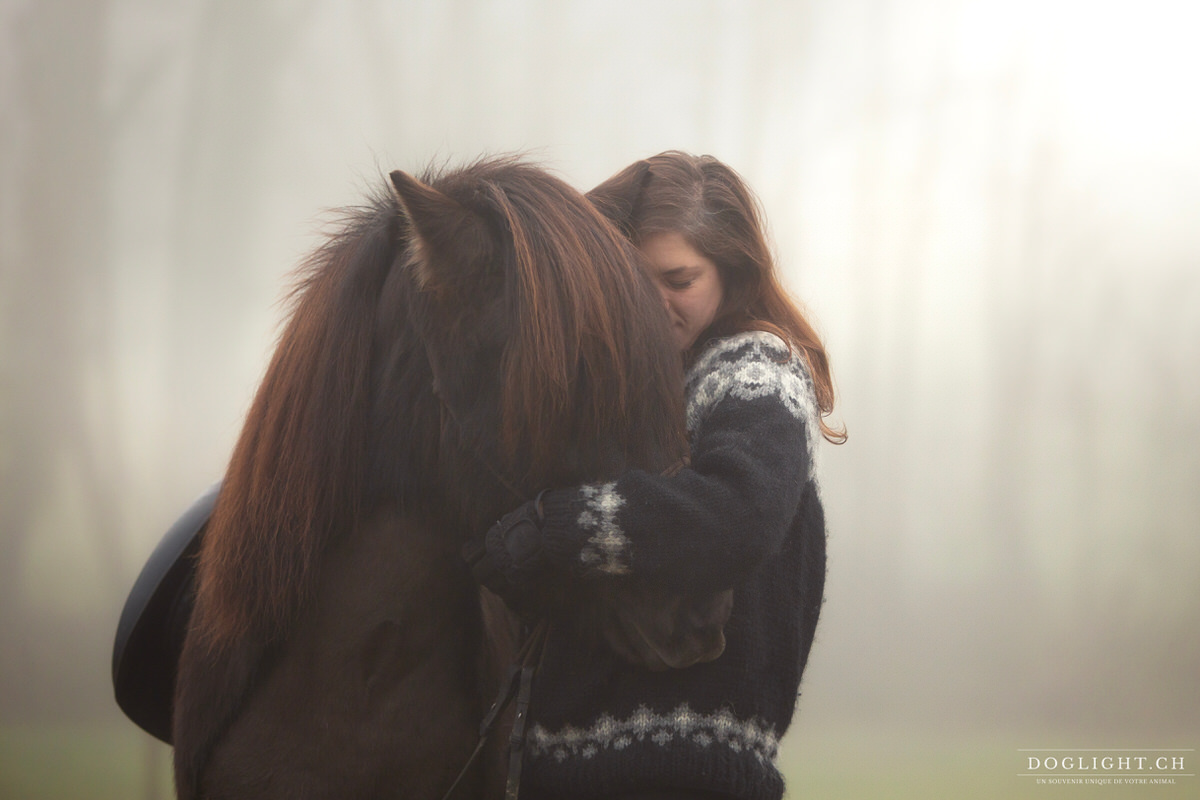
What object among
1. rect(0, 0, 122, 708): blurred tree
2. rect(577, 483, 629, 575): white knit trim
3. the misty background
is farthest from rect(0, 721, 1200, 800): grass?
rect(577, 483, 629, 575): white knit trim

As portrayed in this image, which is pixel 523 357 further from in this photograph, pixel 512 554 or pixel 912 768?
pixel 912 768

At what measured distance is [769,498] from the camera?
0.53m

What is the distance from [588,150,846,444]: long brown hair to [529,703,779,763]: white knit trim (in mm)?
287

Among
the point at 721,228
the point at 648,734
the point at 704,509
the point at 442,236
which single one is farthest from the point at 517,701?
the point at 721,228

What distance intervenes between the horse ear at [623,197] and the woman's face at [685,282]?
1.1 inches

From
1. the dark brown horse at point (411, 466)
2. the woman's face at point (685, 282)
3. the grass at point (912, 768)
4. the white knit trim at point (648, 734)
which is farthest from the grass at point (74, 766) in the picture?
the woman's face at point (685, 282)

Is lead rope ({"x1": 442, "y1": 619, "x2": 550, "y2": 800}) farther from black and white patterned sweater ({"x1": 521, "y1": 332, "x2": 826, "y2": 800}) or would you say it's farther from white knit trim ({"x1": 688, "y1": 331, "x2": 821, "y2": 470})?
white knit trim ({"x1": 688, "y1": 331, "x2": 821, "y2": 470})

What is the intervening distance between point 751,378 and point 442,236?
25cm

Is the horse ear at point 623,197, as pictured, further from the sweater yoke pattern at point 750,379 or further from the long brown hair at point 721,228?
the sweater yoke pattern at point 750,379

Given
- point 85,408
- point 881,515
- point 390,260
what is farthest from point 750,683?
point 85,408

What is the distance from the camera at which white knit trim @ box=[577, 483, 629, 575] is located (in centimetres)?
49

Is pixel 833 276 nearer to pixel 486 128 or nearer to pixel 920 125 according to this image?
pixel 920 125

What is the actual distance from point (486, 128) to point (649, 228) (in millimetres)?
1259

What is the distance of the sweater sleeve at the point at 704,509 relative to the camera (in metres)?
0.49
